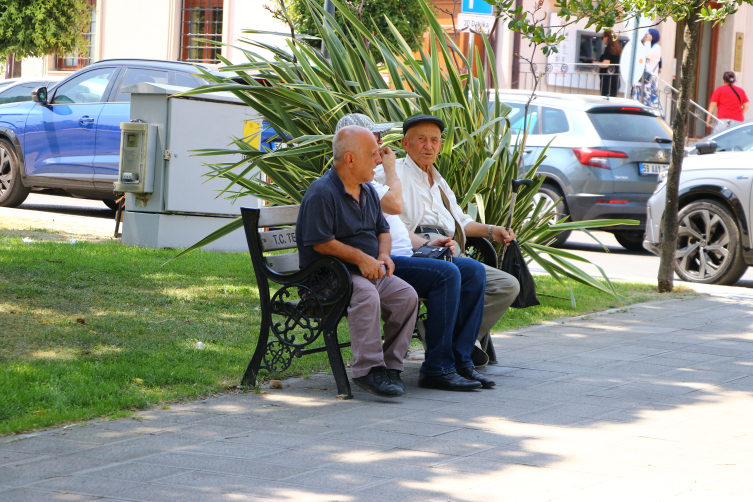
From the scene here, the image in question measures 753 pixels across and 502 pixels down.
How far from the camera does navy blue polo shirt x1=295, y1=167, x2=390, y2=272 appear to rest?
15.3 feet

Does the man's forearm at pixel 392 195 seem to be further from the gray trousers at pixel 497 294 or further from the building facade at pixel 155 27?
the building facade at pixel 155 27

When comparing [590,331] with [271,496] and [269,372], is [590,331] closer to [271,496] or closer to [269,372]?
[269,372]

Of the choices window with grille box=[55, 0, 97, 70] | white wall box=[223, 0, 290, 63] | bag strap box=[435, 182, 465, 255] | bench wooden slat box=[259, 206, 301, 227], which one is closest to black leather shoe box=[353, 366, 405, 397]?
bench wooden slat box=[259, 206, 301, 227]

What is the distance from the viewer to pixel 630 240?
532 inches

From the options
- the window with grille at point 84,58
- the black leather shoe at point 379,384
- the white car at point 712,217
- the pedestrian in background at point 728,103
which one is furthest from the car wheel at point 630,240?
the window with grille at point 84,58

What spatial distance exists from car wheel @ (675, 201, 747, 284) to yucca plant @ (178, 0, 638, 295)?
270 centimetres

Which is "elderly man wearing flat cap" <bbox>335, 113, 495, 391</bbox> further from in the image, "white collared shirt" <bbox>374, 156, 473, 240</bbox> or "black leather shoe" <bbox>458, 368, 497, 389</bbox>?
"white collared shirt" <bbox>374, 156, 473, 240</bbox>

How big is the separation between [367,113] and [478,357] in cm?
209

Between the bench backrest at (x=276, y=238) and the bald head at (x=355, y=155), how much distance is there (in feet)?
1.53

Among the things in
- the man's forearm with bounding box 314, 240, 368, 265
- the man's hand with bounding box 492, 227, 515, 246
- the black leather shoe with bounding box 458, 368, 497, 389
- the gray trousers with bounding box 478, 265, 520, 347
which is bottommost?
the black leather shoe with bounding box 458, 368, 497, 389

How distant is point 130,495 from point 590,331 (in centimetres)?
432

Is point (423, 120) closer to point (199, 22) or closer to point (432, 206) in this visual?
point (432, 206)

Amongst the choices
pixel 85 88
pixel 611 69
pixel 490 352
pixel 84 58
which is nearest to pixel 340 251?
pixel 490 352

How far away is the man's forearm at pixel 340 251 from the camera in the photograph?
467cm
